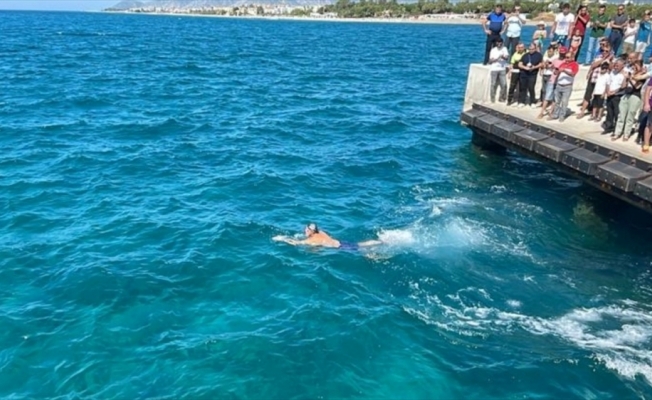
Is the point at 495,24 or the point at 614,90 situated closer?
the point at 614,90

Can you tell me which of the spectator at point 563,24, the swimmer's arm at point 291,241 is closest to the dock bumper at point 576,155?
the spectator at point 563,24

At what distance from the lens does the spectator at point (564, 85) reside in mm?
17406

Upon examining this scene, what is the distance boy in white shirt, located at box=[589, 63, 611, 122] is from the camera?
55.9ft

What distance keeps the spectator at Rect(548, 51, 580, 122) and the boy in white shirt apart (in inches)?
28.5

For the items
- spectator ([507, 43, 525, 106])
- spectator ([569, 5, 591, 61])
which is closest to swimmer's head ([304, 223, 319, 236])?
spectator ([507, 43, 525, 106])

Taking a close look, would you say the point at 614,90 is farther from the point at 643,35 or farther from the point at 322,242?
the point at 322,242

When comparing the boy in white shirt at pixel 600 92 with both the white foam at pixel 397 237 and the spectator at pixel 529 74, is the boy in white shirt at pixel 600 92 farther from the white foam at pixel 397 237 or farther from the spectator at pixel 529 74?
the white foam at pixel 397 237

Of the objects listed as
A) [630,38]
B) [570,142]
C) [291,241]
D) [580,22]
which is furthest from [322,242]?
[630,38]

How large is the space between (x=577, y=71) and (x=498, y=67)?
11.1 ft

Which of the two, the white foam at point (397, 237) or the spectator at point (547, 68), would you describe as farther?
the spectator at point (547, 68)

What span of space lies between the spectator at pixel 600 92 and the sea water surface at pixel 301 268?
2365 mm

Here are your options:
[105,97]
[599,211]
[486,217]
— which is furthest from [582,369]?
[105,97]

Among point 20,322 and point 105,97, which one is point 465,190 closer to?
point 20,322

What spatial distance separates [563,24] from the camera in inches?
853
